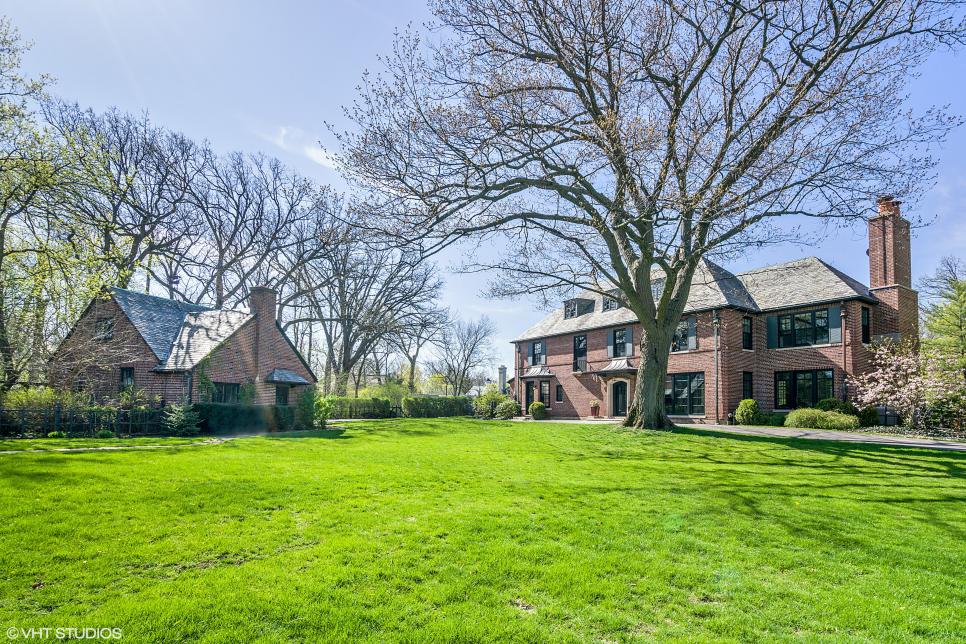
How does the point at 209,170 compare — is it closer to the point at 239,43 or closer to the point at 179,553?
the point at 239,43

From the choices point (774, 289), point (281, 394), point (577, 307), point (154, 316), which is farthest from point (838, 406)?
point (154, 316)

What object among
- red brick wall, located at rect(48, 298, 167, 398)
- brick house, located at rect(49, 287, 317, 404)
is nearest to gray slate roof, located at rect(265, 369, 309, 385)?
brick house, located at rect(49, 287, 317, 404)

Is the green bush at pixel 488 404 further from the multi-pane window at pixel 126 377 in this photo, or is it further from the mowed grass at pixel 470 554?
the mowed grass at pixel 470 554

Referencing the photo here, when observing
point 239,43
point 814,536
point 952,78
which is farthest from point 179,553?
point 952,78

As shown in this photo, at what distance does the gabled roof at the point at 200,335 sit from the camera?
20469 millimetres

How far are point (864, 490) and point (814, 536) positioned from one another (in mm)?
3560

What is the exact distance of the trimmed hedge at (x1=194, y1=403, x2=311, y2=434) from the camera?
59.5 feet

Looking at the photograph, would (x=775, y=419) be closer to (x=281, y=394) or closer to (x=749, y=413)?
(x=749, y=413)

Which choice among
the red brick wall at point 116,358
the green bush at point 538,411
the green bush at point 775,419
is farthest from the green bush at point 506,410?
the red brick wall at point 116,358

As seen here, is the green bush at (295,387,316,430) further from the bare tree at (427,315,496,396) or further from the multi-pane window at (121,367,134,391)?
the bare tree at (427,315,496,396)

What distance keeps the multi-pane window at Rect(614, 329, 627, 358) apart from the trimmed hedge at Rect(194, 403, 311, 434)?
17.6 metres

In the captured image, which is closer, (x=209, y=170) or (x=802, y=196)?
(x=802, y=196)

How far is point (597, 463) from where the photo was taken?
11117 mm

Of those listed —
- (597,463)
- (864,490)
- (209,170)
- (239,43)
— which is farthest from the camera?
(209,170)
